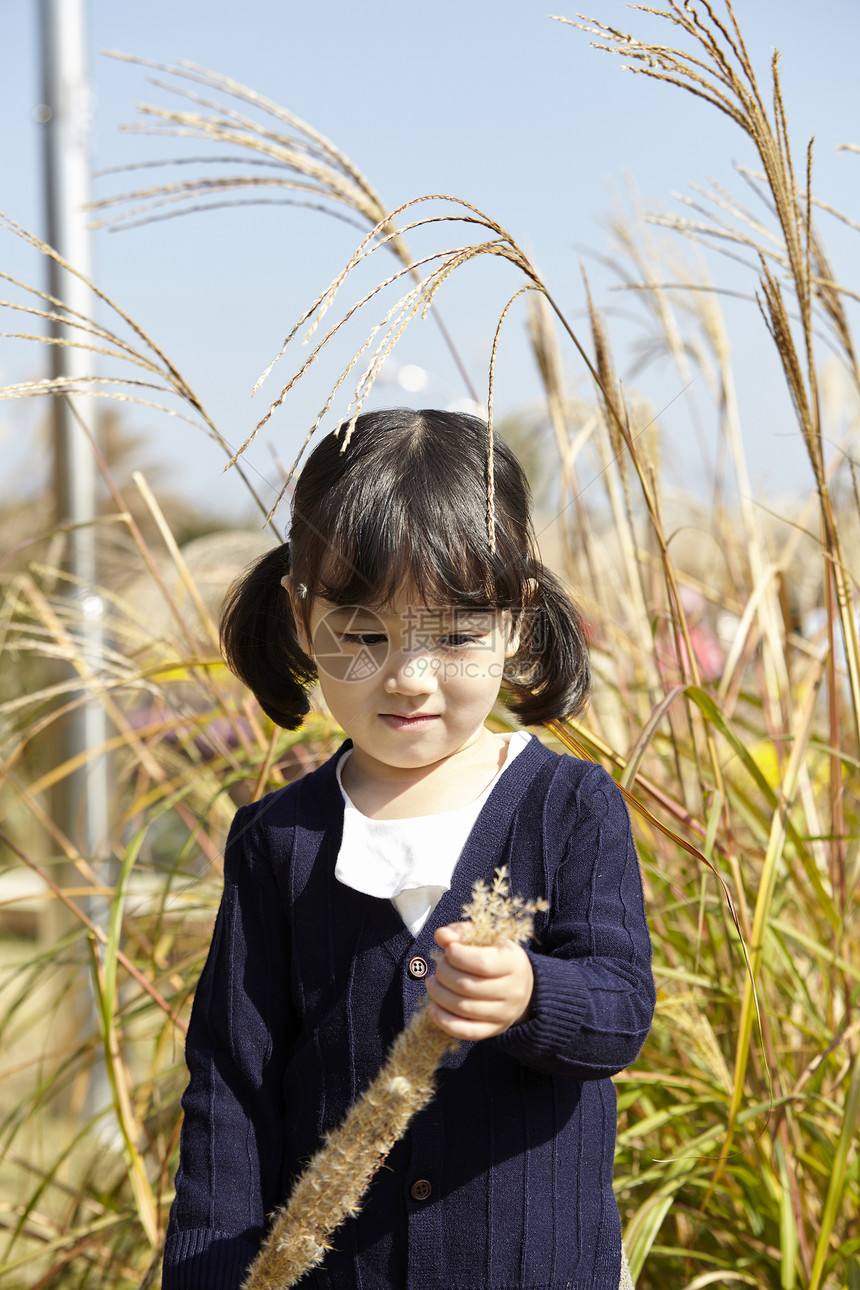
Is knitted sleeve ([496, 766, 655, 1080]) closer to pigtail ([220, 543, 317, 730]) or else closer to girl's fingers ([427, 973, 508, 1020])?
girl's fingers ([427, 973, 508, 1020])

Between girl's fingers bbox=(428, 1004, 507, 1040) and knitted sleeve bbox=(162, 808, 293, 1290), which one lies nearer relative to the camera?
girl's fingers bbox=(428, 1004, 507, 1040)

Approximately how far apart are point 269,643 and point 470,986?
1.46 feet

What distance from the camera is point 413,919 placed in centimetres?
69

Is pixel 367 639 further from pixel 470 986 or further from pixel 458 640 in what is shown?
pixel 470 986

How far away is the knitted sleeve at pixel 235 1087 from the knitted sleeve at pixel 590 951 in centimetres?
20

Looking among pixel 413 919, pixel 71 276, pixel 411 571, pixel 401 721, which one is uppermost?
pixel 71 276

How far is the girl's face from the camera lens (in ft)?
2.16

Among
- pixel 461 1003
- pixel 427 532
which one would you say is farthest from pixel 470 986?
pixel 427 532

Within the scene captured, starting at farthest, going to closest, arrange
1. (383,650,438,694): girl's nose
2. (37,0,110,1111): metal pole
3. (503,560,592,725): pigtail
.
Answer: (37,0,110,1111): metal pole, (503,560,592,725): pigtail, (383,650,438,694): girl's nose

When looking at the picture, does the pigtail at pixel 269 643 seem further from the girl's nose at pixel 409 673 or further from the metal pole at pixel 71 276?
the metal pole at pixel 71 276

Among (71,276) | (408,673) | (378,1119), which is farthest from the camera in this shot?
(71,276)

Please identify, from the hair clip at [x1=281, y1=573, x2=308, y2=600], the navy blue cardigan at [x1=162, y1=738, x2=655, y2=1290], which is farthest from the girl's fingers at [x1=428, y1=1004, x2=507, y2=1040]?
the hair clip at [x1=281, y1=573, x2=308, y2=600]

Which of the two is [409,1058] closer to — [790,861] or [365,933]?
[365,933]

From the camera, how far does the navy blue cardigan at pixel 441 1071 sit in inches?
25.7
